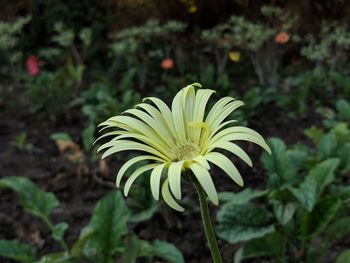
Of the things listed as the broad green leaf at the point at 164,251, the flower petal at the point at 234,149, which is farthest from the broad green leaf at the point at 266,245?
the flower petal at the point at 234,149

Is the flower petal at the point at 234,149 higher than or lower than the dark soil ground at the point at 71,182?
lower

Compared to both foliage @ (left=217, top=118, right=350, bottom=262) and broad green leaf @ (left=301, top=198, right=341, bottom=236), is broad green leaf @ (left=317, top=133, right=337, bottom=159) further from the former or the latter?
broad green leaf @ (left=301, top=198, right=341, bottom=236)

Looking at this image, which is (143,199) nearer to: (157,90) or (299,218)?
(299,218)

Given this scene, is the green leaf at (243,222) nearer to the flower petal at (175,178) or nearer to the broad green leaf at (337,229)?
the broad green leaf at (337,229)

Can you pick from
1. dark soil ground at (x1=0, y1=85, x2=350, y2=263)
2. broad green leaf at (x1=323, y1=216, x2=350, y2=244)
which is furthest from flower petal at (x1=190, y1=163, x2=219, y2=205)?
dark soil ground at (x1=0, y1=85, x2=350, y2=263)

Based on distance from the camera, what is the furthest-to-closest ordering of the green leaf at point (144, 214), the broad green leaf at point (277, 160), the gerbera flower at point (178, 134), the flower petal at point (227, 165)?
1. the green leaf at point (144, 214)
2. the broad green leaf at point (277, 160)
3. the gerbera flower at point (178, 134)
4. the flower petal at point (227, 165)

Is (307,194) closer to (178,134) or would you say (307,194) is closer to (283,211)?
(283,211)

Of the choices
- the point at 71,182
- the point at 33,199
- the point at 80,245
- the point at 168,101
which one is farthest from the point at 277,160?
the point at 168,101
